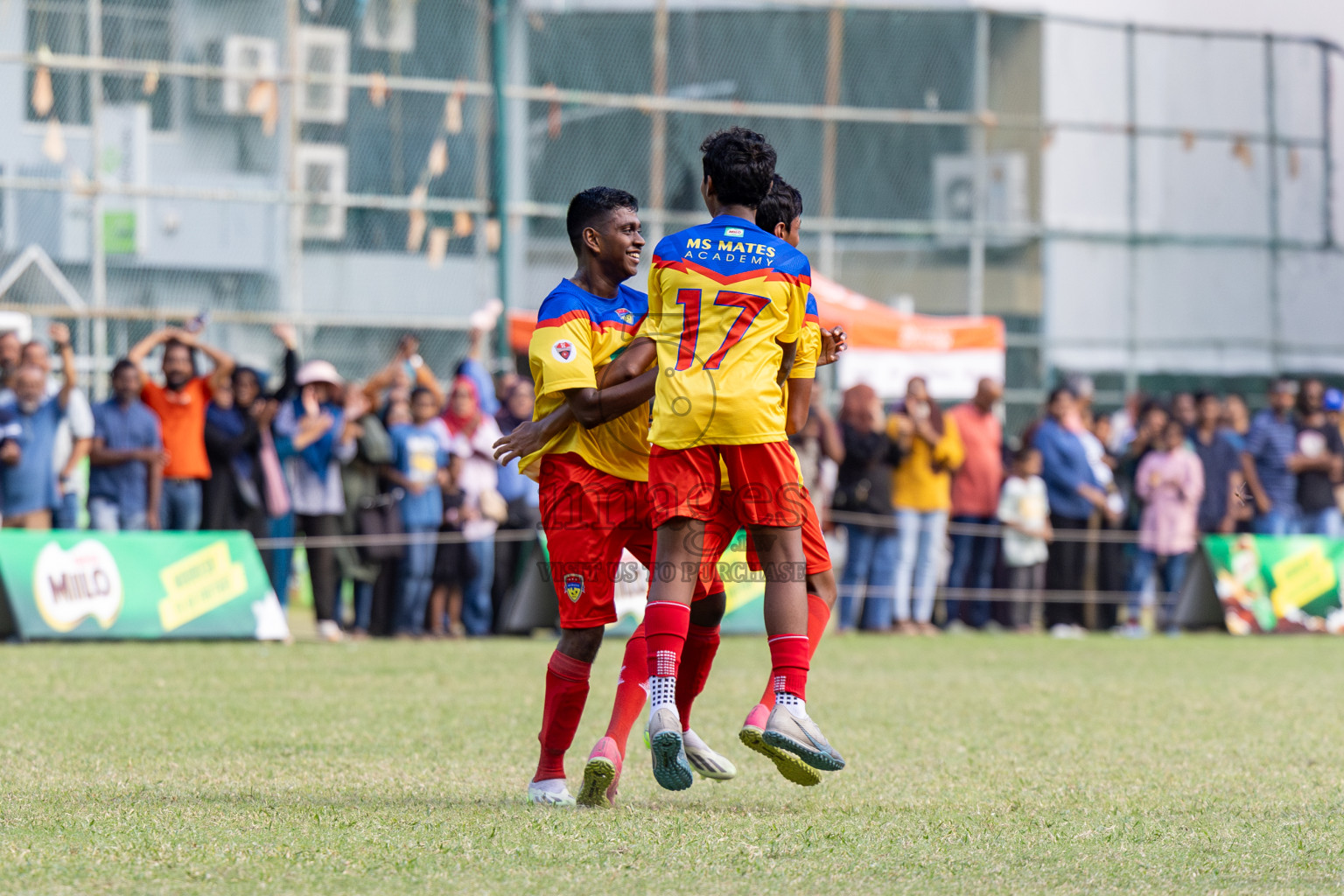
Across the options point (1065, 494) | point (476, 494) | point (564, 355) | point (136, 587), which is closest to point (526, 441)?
point (564, 355)

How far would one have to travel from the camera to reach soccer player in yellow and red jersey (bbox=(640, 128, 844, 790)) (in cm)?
580

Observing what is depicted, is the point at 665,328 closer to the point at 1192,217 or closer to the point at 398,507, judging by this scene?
the point at 398,507

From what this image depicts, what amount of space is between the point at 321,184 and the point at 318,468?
6.33 metres

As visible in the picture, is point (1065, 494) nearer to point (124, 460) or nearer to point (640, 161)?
point (640, 161)

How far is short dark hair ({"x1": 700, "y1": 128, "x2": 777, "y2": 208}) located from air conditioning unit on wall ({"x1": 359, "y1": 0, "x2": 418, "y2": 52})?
1522 centimetres

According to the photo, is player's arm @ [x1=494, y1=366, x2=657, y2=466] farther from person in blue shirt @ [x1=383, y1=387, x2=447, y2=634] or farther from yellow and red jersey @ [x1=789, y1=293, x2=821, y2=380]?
person in blue shirt @ [x1=383, y1=387, x2=447, y2=634]

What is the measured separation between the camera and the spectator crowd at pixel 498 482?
14055 mm

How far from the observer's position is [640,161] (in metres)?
22.2

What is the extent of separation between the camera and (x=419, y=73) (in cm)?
2061

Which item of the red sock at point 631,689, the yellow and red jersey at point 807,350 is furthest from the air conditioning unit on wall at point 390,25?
the red sock at point 631,689

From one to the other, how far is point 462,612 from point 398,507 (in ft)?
3.87

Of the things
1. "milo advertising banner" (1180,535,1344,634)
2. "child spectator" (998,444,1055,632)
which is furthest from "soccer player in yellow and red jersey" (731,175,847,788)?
"milo advertising banner" (1180,535,1344,634)

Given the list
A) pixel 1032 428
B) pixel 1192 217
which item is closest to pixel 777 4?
pixel 1192 217

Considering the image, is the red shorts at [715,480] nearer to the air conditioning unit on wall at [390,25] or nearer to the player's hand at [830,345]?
the player's hand at [830,345]
